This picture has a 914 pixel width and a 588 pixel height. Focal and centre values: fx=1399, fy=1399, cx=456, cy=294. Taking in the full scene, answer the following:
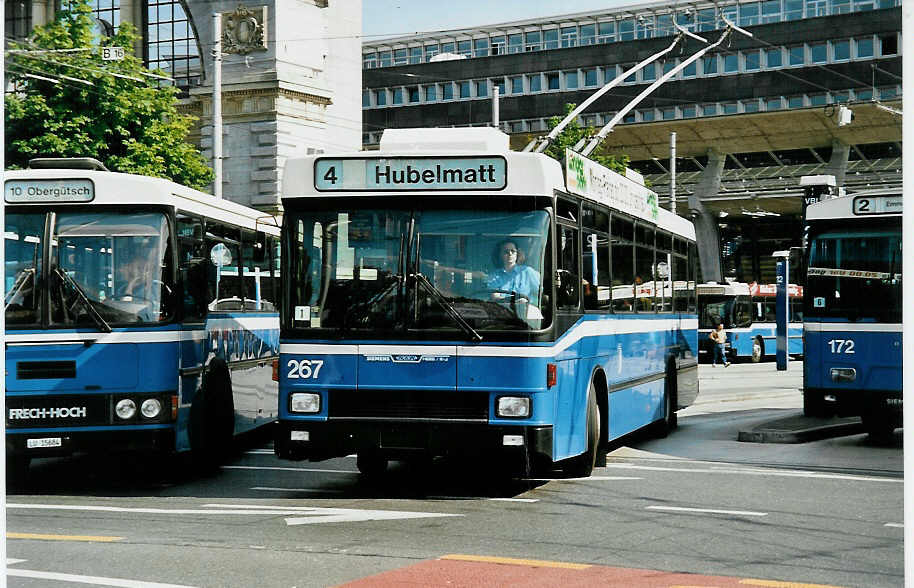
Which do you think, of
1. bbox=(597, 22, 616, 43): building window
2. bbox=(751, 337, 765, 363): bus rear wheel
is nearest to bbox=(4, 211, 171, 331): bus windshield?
bbox=(597, 22, 616, 43): building window

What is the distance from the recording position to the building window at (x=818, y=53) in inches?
2007

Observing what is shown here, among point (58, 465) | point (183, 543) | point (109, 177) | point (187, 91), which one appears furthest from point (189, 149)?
point (183, 543)

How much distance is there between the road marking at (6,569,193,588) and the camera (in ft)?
24.0

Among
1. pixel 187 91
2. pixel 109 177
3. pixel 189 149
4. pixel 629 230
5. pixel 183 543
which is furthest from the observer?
pixel 187 91

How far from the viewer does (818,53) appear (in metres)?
52.0

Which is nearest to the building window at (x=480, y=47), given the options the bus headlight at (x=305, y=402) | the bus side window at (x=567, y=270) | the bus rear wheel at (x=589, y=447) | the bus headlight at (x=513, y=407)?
the bus side window at (x=567, y=270)

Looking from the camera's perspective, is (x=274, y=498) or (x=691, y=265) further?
(x=691, y=265)

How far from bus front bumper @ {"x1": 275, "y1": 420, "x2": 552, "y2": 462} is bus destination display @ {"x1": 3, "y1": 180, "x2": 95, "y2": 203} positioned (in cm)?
274

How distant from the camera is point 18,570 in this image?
795 cm

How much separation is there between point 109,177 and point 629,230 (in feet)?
17.6

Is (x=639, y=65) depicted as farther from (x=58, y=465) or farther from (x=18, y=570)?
(x=18, y=570)

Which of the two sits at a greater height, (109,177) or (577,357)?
(109,177)

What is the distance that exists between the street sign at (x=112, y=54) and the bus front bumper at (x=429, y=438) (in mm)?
17158

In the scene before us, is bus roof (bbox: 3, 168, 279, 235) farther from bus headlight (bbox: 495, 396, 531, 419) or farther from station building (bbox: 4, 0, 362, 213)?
station building (bbox: 4, 0, 362, 213)
